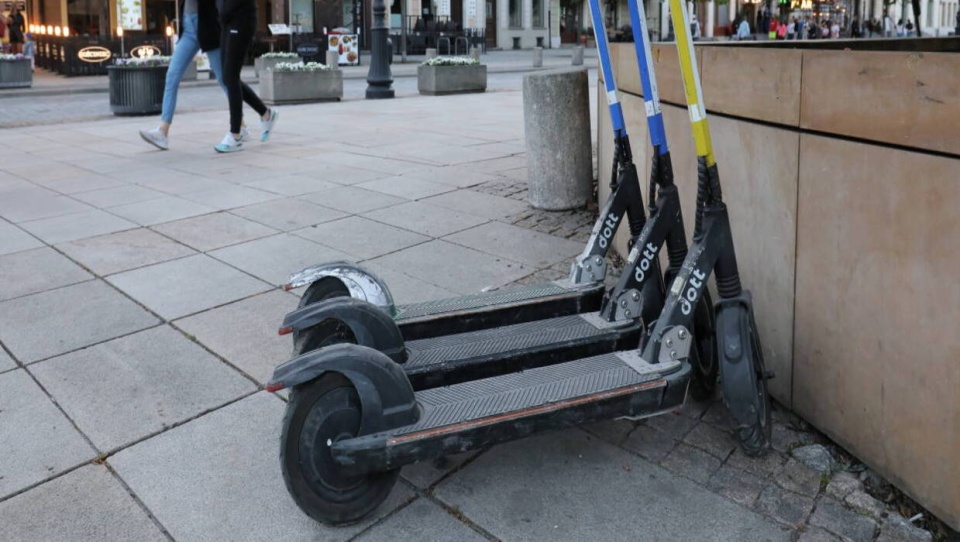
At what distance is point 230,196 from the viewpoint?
22.9 feet

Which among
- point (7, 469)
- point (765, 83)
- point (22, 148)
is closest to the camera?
point (7, 469)

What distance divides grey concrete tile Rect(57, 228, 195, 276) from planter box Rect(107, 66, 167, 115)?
834 cm

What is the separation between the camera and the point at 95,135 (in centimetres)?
1134

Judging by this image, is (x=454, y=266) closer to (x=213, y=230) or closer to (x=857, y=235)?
(x=213, y=230)

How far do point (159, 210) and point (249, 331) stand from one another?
3.01 meters

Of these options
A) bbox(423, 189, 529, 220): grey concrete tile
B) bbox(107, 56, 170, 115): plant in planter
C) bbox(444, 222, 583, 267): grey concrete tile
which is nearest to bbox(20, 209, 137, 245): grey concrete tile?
bbox(423, 189, 529, 220): grey concrete tile

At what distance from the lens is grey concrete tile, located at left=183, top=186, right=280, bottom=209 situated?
673cm

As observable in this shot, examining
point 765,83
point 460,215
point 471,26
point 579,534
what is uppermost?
point 471,26

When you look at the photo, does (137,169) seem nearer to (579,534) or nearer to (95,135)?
(95,135)

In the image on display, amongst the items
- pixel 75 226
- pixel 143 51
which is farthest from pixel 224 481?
pixel 143 51

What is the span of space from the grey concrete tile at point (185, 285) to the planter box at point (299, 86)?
10325 millimetres

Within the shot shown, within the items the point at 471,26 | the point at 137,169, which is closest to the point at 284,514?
the point at 137,169

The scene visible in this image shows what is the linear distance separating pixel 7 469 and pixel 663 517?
2195 mm

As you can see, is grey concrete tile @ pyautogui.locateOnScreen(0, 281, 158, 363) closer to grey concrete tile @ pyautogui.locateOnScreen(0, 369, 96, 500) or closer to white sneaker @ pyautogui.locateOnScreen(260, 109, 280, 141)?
grey concrete tile @ pyautogui.locateOnScreen(0, 369, 96, 500)
